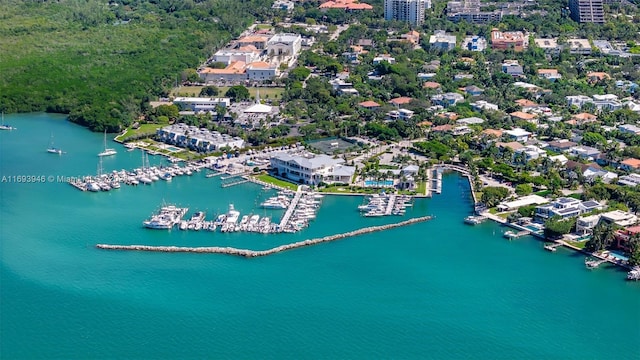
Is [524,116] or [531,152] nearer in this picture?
[531,152]

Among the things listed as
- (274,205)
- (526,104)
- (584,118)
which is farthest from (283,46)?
(274,205)

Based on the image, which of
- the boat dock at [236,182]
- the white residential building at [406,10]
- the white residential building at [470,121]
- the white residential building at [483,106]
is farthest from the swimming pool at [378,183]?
the white residential building at [406,10]

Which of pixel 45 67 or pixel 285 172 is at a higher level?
pixel 45 67

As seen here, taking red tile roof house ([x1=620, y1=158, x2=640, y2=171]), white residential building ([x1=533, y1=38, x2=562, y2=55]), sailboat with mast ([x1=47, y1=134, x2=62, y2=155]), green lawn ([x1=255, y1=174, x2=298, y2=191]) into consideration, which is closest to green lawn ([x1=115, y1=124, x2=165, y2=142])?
sailboat with mast ([x1=47, y1=134, x2=62, y2=155])

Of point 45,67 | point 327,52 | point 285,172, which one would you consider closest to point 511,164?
point 285,172

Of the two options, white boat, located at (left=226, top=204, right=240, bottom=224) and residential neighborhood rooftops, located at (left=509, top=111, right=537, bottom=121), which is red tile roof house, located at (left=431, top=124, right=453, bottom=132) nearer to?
residential neighborhood rooftops, located at (left=509, top=111, right=537, bottom=121)

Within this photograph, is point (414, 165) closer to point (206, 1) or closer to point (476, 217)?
point (476, 217)

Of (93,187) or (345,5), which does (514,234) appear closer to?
(93,187)
